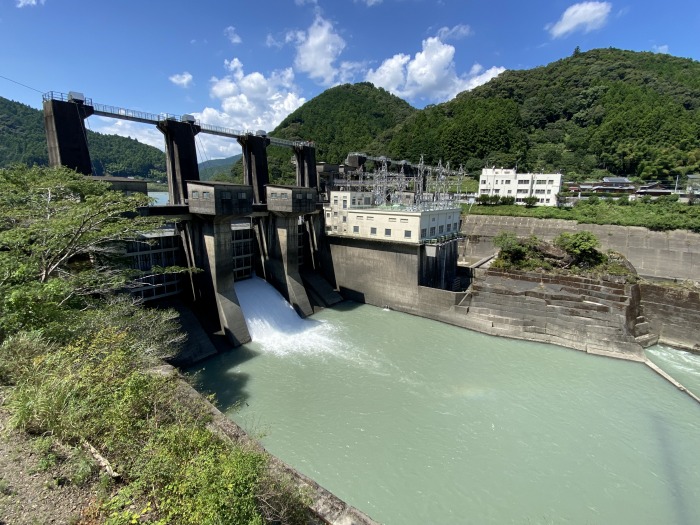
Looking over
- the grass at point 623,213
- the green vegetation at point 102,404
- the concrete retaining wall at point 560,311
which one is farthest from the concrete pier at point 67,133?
the grass at point 623,213

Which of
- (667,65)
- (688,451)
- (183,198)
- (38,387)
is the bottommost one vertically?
(688,451)

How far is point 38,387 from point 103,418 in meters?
1.42

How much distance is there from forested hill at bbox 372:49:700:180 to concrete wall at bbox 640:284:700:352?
40826 millimetres

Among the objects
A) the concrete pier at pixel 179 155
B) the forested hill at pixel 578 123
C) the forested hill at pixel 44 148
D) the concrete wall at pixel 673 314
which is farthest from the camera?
the forested hill at pixel 44 148

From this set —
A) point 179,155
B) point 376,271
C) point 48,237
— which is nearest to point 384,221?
point 376,271

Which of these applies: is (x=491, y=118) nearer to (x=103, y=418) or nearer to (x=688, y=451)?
(x=688, y=451)

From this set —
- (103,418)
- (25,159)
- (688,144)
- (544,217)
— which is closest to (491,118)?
(688,144)

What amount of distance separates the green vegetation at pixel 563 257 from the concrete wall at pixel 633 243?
828 centimetres

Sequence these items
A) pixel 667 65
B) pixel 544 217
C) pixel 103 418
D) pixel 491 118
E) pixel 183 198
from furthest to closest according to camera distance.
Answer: pixel 667 65 → pixel 491 118 → pixel 544 217 → pixel 183 198 → pixel 103 418

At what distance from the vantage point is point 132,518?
4.20 meters

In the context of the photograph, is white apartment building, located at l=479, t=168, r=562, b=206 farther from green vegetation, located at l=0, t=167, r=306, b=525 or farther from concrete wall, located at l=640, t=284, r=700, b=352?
green vegetation, located at l=0, t=167, r=306, b=525

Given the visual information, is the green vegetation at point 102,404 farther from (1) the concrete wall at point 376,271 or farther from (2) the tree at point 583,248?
(2) the tree at point 583,248

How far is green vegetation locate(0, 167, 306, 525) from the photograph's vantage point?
14.8 feet

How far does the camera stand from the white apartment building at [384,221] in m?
21.3
